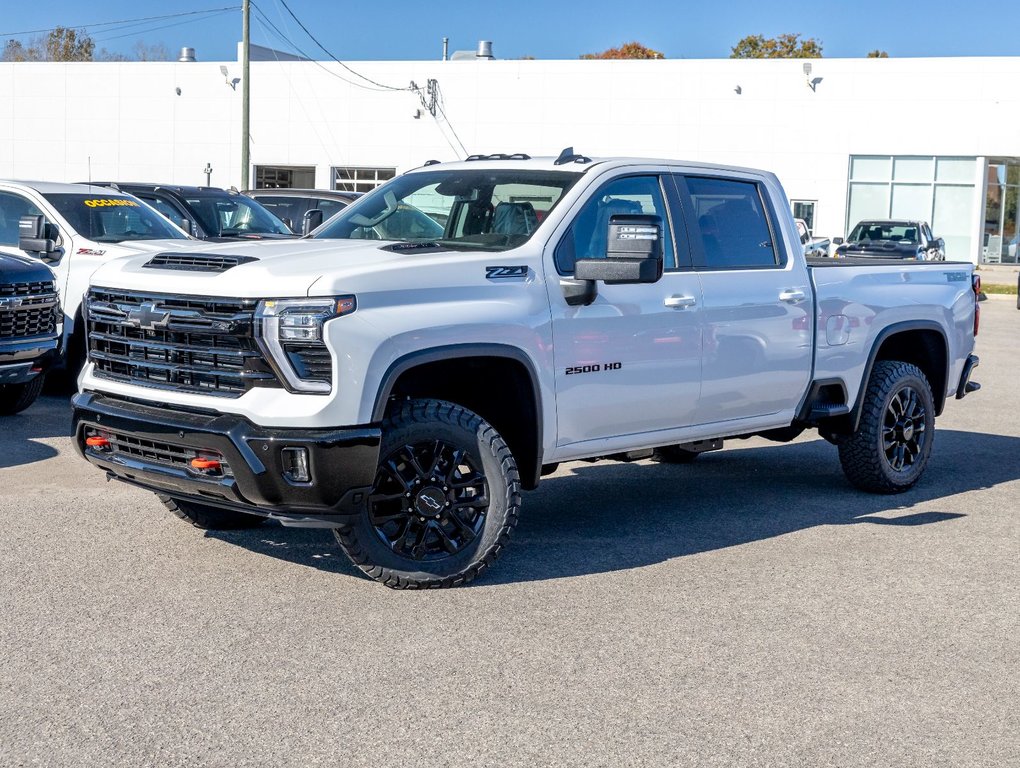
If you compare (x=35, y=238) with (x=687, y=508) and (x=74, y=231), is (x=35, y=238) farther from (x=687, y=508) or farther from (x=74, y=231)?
(x=687, y=508)

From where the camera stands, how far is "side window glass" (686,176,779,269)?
290 inches

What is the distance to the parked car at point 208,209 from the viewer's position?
15312mm

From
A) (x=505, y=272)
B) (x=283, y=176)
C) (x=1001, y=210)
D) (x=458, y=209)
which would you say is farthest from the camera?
(x=283, y=176)

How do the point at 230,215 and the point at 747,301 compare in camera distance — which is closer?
the point at 747,301

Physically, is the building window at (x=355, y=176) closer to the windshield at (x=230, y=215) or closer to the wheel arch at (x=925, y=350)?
the windshield at (x=230, y=215)

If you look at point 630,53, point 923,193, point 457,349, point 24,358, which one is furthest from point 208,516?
point 630,53

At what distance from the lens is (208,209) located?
51.5 ft

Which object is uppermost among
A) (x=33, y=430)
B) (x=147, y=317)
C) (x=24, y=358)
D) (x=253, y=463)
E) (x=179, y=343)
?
(x=147, y=317)

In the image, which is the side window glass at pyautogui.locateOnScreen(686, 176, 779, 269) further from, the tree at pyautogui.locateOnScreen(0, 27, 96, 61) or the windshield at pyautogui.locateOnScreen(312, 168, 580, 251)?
the tree at pyautogui.locateOnScreen(0, 27, 96, 61)

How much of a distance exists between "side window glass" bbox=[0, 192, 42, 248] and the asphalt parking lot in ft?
14.7

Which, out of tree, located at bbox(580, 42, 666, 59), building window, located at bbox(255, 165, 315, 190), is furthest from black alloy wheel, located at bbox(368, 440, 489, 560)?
tree, located at bbox(580, 42, 666, 59)

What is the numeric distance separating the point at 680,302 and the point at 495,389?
1.19 meters

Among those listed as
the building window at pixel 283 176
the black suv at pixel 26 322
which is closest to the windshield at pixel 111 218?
the black suv at pixel 26 322

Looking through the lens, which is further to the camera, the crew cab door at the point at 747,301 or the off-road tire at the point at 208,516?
the crew cab door at the point at 747,301
